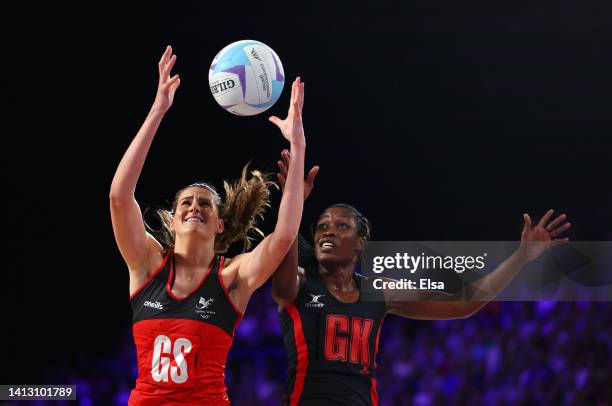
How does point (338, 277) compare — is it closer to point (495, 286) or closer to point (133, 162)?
point (495, 286)

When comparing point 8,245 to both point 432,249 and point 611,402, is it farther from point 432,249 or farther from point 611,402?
point 611,402

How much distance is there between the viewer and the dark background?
302 inches

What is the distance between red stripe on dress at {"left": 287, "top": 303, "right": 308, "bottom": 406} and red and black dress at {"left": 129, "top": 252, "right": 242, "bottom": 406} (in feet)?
1.21

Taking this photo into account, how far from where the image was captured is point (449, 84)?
8.96 meters

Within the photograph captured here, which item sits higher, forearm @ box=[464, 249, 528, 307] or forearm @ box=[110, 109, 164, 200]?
forearm @ box=[110, 109, 164, 200]

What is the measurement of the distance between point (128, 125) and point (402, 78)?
9.87ft

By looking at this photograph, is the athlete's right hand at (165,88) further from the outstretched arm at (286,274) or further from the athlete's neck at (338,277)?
the athlete's neck at (338,277)

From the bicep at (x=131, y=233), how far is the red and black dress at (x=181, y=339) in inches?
3.4

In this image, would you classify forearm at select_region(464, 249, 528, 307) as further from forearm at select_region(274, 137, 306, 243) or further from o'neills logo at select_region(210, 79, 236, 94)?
o'neills logo at select_region(210, 79, 236, 94)

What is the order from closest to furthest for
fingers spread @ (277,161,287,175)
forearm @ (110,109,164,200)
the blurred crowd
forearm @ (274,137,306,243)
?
1. forearm @ (110,109,164,200)
2. forearm @ (274,137,306,243)
3. fingers spread @ (277,161,287,175)
4. the blurred crowd

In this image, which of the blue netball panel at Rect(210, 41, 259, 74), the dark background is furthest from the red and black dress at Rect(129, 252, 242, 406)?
the dark background

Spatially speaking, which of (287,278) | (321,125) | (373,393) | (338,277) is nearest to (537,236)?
(338,277)

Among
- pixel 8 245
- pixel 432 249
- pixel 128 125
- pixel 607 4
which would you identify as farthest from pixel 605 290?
pixel 8 245

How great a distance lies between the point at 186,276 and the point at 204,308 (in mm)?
178
